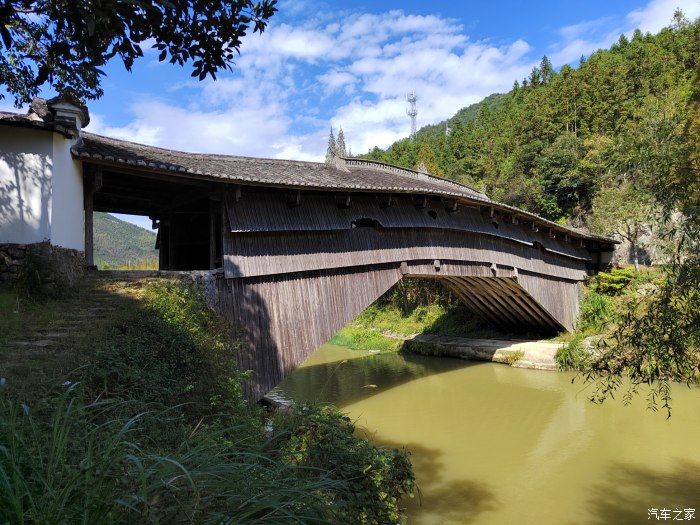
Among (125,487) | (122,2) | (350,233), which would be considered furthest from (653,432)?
(122,2)

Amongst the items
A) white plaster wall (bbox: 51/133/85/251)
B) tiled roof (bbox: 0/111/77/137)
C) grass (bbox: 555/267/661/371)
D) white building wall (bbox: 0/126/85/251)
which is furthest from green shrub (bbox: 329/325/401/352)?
tiled roof (bbox: 0/111/77/137)

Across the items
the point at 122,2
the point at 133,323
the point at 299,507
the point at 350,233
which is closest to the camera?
the point at 299,507

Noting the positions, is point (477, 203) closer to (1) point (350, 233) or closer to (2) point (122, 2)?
(1) point (350, 233)

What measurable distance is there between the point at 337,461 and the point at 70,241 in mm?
5191

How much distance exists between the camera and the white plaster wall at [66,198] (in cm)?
618

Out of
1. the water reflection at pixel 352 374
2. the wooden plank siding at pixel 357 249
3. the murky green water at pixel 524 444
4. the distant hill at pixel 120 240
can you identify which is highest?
the distant hill at pixel 120 240

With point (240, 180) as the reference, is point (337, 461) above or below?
below

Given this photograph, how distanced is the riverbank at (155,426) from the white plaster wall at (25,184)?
1036 mm

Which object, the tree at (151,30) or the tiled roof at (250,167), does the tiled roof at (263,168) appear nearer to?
the tiled roof at (250,167)

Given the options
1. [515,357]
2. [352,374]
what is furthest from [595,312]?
[352,374]

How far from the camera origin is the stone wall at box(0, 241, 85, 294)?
575cm

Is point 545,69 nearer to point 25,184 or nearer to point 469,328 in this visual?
point 469,328

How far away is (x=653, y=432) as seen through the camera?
347 inches

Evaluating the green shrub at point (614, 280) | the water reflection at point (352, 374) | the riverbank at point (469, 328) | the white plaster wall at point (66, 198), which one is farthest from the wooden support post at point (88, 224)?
the green shrub at point (614, 280)
